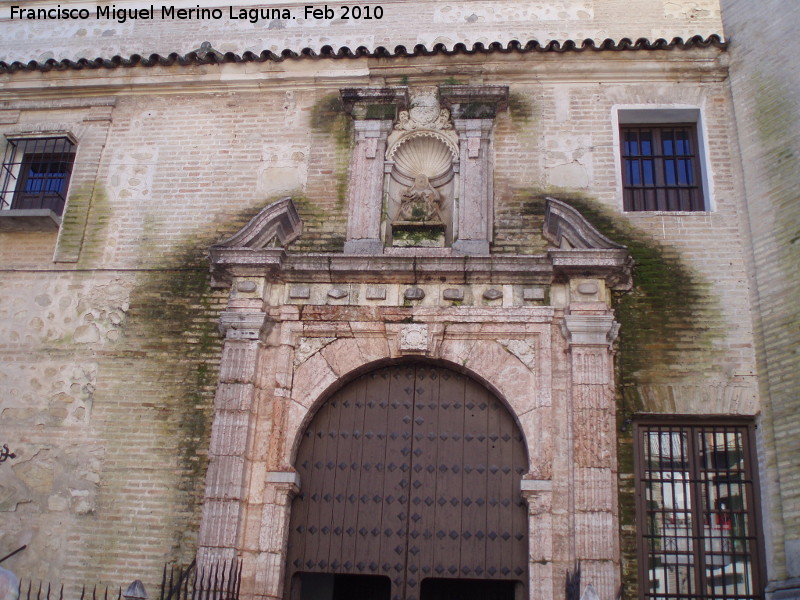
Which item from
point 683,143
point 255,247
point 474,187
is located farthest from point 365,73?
point 683,143

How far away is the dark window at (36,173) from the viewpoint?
923cm

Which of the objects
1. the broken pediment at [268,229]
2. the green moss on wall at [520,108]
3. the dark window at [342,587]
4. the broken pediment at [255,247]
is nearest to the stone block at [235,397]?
the broken pediment at [255,247]

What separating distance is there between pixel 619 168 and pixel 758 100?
145cm

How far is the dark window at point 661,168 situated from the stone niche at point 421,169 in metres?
1.42

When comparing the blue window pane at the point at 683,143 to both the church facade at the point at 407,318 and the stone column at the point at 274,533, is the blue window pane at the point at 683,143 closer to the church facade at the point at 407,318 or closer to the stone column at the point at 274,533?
the church facade at the point at 407,318

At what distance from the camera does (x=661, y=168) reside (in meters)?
8.67

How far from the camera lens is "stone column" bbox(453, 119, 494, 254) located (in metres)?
8.14

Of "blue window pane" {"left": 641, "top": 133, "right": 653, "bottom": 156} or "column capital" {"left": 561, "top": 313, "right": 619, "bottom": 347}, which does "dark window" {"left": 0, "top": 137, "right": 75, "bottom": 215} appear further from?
"blue window pane" {"left": 641, "top": 133, "right": 653, "bottom": 156}

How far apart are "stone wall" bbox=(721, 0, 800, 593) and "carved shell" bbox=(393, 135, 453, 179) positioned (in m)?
2.95

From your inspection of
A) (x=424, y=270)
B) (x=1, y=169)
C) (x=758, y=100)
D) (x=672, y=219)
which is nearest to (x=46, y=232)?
(x=1, y=169)

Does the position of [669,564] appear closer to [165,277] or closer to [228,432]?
[228,432]

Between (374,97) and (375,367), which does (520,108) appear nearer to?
(374,97)

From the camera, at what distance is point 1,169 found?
368 inches

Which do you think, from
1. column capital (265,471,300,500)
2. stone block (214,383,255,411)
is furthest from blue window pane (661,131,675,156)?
column capital (265,471,300,500)
